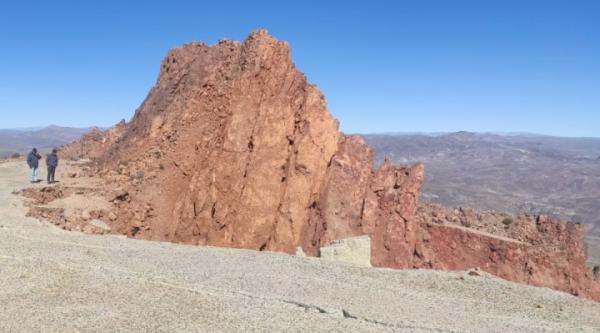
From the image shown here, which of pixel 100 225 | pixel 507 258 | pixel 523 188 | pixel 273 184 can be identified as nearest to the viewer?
pixel 100 225

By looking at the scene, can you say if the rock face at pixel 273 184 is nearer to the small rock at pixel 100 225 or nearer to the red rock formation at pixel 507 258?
the red rock formation at pixel 507 258

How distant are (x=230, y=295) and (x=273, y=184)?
9.90m

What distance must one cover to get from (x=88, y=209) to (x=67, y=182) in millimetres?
4637

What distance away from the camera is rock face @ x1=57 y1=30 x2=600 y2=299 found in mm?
21875

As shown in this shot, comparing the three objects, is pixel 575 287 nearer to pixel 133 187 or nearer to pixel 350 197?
pixel 350 197

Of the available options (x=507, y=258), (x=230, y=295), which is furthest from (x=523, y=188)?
(x=230, y=295)

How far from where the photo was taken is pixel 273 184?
2227cm

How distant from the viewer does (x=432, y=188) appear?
121m

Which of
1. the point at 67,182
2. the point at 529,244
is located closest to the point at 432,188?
the point at 529,244

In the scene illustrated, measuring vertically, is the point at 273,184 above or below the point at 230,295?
above

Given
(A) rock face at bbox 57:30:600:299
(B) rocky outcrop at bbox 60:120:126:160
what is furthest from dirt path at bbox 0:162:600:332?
(B) rocky outcrop at bbox 60:120:126:160

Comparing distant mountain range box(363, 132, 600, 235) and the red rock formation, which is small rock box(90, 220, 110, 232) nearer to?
the red rock formation

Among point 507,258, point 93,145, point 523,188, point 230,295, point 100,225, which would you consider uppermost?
point 93,145

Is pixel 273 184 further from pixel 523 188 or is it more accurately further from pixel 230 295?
pixel 523 188
